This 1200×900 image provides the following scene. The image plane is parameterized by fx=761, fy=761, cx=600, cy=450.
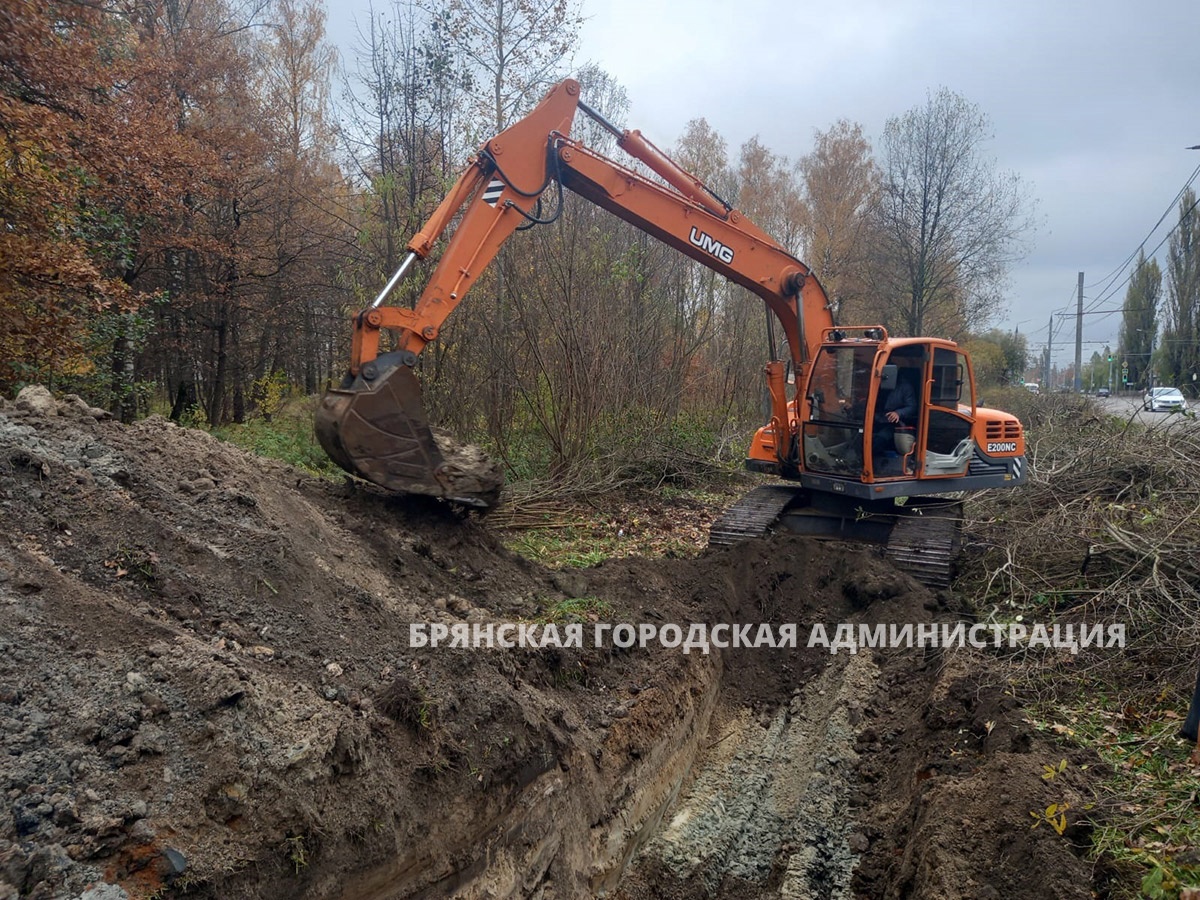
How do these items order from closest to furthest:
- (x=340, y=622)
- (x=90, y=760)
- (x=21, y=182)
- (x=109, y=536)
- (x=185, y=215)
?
(x=90, y=760) < (x=109, y=536) < (x=340, y=622) < (x=21, y=182) < (x=185, y=215)

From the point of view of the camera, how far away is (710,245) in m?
7.20

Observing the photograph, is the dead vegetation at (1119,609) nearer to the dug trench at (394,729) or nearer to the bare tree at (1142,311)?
the dug trench at (394,729)

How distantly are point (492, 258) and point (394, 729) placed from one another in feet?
12.8

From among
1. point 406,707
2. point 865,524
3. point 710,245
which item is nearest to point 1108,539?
point 865,524

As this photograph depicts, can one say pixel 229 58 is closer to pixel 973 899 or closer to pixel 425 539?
pixel 425 539

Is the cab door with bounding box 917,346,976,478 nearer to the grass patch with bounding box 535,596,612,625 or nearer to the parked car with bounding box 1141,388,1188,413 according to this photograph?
the parked car with bounding box 1141,388,1188,413

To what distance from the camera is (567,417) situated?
1005cm

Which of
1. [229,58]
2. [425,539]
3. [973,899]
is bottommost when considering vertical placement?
[973,899]

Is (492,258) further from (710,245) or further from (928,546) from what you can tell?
(928,546)

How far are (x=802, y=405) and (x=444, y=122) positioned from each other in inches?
246

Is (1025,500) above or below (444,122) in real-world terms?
below

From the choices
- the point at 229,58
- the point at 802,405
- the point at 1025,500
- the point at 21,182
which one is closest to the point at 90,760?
the point at 802,405

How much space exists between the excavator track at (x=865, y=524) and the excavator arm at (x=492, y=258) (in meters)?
1.52

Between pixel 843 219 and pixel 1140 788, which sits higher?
pixel 843 219
